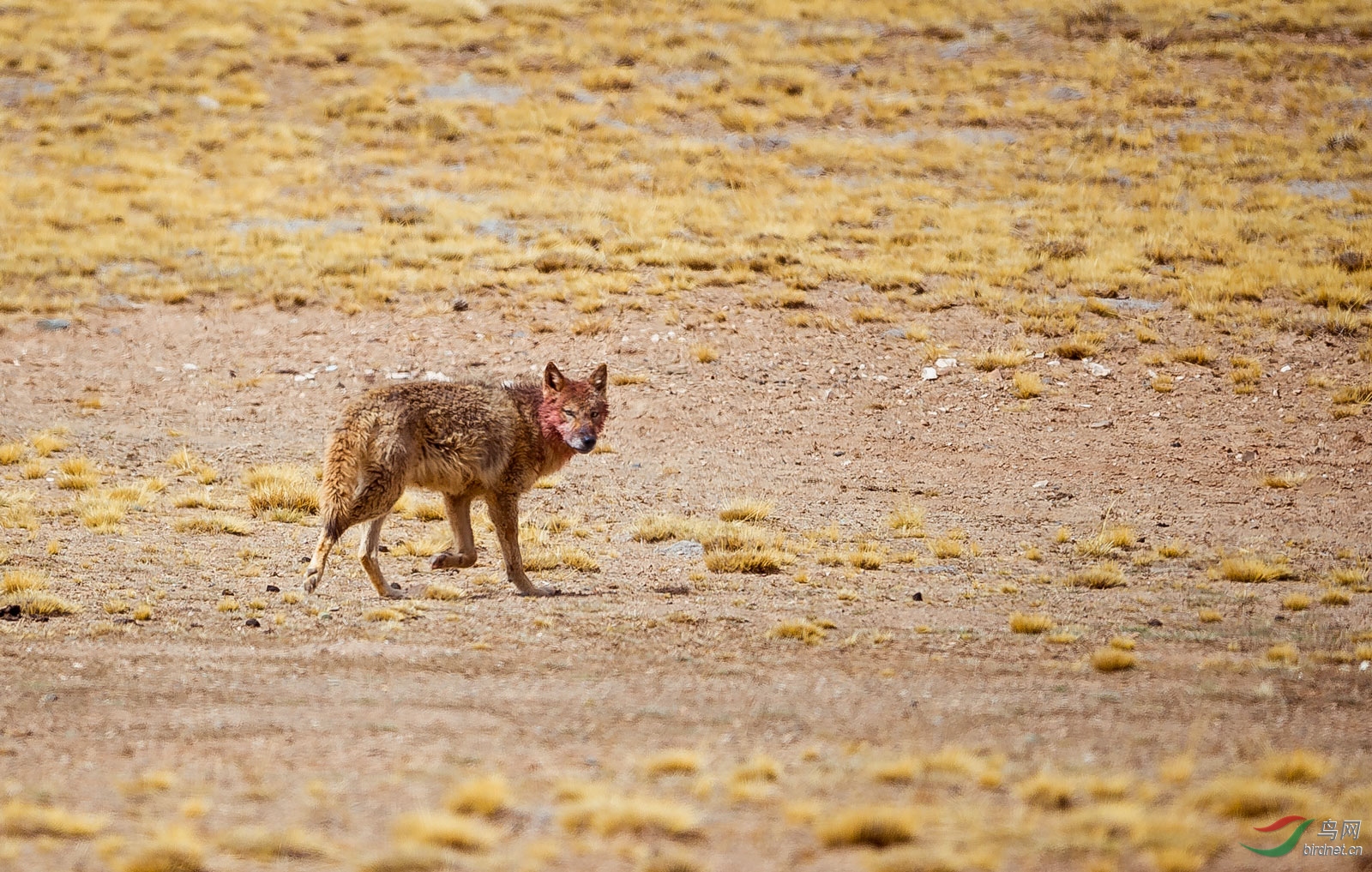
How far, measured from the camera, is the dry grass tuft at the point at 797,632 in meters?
9.41

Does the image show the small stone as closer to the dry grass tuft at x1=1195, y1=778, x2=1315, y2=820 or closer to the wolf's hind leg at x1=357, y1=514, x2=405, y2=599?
the wolf's hind leg at x1=357, y1=514, x2=405, y2=599

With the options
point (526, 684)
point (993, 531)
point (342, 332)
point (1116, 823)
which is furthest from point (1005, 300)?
point (1116, 823)

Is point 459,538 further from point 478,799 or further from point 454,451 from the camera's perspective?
point 478,799

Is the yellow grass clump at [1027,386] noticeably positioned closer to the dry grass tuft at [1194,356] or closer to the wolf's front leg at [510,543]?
the dry grass tuft at [1194,356]

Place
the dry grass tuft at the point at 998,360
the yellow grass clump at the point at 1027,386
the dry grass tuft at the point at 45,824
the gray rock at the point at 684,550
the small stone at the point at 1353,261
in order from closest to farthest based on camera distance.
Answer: the dry grass tuft at the point at 45,824, the gray rock at the point at 684,550, the yellow grass clump at the point at 1027,386, the dry grass tuft at the point at 998,360, the small stone at the point at 1353,261

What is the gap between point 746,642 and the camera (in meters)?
9.30

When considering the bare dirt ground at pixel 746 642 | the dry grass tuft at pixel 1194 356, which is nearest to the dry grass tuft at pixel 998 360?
the bare dirt ground at pixel 746 642

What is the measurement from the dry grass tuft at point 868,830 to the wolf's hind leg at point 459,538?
614 cm

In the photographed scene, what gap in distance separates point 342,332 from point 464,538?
11.8 m

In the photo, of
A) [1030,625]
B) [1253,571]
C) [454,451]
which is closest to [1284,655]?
[1030,625]

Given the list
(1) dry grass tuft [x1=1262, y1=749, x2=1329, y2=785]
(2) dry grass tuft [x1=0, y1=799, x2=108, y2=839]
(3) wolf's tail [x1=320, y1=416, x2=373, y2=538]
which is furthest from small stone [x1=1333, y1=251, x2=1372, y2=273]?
(2) dry grass tuft [x1=0, y1=799, x2=108, y2=839]

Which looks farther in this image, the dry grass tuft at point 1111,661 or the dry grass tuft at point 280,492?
the dry grass tuft at point 280,492

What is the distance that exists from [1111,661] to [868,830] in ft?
12.4

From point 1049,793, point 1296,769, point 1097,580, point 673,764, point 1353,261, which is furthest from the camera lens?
point 1353,261
